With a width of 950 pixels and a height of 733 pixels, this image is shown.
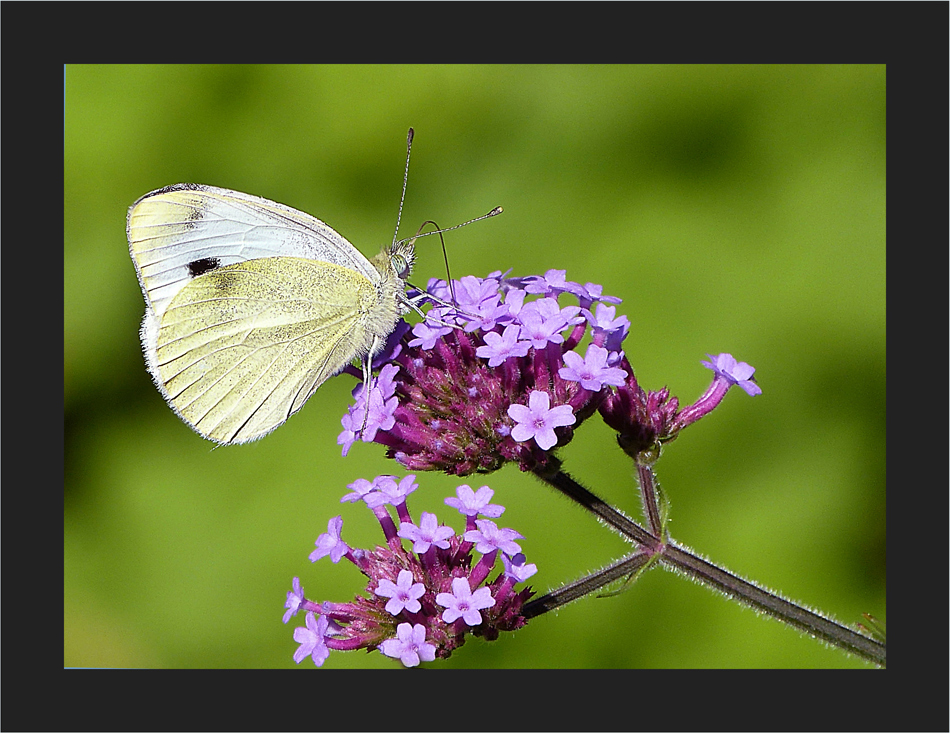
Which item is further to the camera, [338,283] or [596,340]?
[338,283]

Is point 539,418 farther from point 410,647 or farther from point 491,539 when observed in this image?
point 410,647

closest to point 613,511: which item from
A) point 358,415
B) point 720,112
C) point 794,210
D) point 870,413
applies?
point 358,415

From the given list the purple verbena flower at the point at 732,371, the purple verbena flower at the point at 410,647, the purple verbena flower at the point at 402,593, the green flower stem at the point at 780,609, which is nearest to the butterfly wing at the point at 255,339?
the purple verbena flower at the point at 402,593

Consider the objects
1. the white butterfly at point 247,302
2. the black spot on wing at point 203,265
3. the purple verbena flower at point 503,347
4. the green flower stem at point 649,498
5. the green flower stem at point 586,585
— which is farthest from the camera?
the black spot on wing at point 203,265

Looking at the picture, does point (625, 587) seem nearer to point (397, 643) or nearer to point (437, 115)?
point (397, 643)

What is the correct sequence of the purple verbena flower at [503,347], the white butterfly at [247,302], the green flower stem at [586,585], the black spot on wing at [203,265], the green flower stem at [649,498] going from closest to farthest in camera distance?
1. the purple verbena flower at [503,347]
2. the green flower stem at [586,585]
3. the green flower stem at [649,498]
4. the white butterfly at [247,302]
5. the black spot on wing at [203,265]

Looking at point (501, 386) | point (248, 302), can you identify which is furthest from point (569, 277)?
point (248, 302)

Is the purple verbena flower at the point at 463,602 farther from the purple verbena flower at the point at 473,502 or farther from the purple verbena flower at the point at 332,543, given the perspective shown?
the purple verbena flower at the point at 332,543
